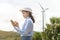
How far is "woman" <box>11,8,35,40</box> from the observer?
21.1 feet

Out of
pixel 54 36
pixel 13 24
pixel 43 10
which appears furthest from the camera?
pixel 43 10

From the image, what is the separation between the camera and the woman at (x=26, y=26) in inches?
254

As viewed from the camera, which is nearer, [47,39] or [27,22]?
[27,22]

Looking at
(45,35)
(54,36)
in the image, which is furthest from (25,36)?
(45,35)

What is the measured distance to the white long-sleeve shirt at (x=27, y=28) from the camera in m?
6.46

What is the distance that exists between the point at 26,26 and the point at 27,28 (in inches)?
2.0

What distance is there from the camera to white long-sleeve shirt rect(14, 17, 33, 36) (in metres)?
6.46

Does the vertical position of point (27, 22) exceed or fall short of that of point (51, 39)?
it exceeds it

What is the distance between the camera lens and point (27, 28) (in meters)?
6.48

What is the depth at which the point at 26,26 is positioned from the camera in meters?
6.49

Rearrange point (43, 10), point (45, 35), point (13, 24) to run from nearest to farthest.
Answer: point (13, 24)
point (45, 35)
point (43, 10)

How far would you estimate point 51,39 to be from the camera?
114ft

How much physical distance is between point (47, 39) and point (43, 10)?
578cm

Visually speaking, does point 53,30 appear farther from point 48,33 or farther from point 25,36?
point 25,36
